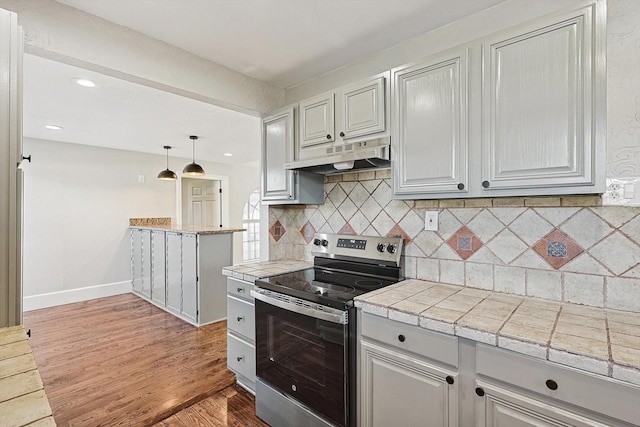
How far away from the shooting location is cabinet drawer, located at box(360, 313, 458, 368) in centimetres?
121

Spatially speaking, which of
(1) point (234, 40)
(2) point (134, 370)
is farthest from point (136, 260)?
(1) point (234, 40)

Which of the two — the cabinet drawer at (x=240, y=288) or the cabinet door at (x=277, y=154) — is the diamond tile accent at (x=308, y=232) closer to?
the cabinet door at (x=277, y=154)

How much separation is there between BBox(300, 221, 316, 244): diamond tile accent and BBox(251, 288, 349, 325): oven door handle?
0.76m

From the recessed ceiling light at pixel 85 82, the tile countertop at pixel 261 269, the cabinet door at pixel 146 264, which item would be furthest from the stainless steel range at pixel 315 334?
the cabinet door at pixel 146 264

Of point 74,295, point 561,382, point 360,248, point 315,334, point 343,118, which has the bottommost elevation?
point 74,295

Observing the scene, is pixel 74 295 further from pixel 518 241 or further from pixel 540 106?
pixel 540 106

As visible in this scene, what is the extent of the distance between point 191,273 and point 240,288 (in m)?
1.69

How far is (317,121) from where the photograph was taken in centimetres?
211

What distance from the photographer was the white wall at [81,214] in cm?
425

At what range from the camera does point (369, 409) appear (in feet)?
4.76

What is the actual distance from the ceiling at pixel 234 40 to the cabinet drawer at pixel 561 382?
1.68 m

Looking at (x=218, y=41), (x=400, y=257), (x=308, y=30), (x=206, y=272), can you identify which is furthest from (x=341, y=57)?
(x=206, y=272)

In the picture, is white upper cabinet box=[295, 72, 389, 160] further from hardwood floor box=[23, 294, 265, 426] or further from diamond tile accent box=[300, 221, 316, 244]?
hardwood floor box=[23, 294, 265, 426]

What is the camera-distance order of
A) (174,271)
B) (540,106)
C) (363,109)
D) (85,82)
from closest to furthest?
1. (540,106)
2. (363,109)
3. (85,82)
4. (174,271)
